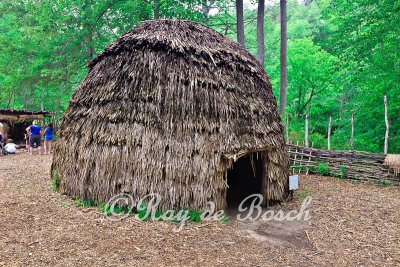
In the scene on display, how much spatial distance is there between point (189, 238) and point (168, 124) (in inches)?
97.5

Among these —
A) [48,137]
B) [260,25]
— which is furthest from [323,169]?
[48,137]

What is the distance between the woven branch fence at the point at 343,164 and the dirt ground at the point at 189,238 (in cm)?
271

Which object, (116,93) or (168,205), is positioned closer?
(168,205)

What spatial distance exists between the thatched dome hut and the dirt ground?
74cm

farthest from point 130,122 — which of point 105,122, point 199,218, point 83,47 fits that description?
point 83,47

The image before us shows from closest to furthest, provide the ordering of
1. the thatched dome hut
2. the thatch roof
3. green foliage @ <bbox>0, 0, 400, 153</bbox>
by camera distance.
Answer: the thatched dome hut → green foliage @ <bbox>0, 0, 400, 153</bbox> → the thatch roof

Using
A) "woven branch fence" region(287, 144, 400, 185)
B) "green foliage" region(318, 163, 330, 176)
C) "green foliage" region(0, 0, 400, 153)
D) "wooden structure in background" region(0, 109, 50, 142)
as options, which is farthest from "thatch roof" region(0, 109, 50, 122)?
"green foliage" region(318, 163, 330, 176)

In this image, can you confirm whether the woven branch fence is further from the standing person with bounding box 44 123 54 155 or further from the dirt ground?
the standing person with bounding box 44 123 54 155

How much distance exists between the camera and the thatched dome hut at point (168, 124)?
258 inches

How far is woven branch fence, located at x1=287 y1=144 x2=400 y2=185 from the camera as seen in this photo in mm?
10496

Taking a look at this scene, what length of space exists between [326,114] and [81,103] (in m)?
16.5

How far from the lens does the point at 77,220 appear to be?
6262 mm

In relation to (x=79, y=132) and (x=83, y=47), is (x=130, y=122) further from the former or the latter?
(x=83, y=47)

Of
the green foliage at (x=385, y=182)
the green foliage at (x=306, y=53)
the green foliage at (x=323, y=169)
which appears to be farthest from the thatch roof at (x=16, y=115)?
the green foliage at (x=385, y=182)
